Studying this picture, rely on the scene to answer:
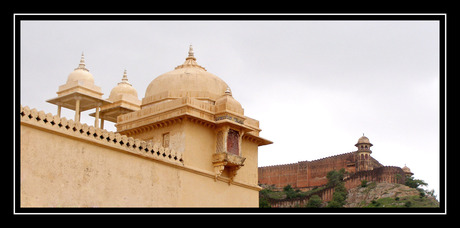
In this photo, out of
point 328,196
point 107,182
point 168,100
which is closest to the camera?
point 107,182

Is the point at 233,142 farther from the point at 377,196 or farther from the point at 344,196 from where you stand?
the point at 344,196

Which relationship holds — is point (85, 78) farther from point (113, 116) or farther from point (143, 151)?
point (143, 151)

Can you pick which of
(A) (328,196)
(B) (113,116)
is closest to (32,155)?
(B) (113,116)

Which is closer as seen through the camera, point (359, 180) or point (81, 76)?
point (81, 76)

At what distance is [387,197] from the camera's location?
55.2m

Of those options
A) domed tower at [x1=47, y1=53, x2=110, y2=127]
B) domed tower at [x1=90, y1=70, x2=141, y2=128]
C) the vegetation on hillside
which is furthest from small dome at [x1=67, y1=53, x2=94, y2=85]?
the vegetation on hillside

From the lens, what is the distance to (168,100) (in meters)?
18.4

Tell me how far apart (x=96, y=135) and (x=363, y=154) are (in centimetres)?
4958

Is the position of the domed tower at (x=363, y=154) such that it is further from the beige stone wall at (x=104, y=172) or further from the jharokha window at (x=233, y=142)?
the jharokha window at (x=233, y=142)

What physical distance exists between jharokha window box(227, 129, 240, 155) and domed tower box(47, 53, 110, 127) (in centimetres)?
472

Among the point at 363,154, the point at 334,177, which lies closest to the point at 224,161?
the point at 334,177

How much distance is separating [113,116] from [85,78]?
2004mm

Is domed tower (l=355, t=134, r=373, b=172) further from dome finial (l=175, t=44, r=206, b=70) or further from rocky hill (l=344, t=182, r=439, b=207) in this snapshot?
dome finial (l=175, t=44, r=206, b=70)
